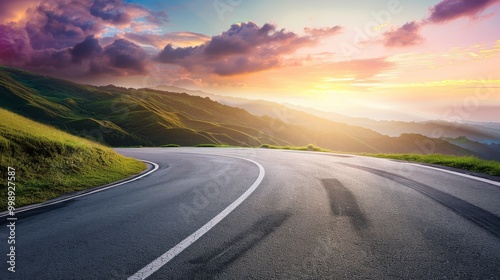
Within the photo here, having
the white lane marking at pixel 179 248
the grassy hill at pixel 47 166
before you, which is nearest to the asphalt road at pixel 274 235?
the white lane marking at pixel 179 248

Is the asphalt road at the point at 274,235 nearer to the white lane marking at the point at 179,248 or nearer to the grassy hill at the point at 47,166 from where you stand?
the white lane marking at the point at 179,248

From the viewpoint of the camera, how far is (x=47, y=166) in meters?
10.1

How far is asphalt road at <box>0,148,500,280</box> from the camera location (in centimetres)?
309

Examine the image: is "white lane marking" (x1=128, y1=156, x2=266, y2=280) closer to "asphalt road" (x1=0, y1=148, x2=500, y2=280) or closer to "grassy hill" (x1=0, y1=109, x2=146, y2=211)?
"asphalt road" (x1=0, y1=148, x2=500, y2=280)

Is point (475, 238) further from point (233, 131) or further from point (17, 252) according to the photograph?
point (233, 131)

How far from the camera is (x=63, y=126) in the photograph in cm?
12975

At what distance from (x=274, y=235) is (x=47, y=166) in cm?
984

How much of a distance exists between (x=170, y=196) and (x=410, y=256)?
5.29 metres

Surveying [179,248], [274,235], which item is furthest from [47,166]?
[274,235]

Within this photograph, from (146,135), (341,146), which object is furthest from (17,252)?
(341,146)

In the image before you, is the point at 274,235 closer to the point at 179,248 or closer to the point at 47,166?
the point at 179,248

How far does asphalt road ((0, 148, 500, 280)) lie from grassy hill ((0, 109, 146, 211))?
206cm

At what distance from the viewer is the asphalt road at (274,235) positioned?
122 inches

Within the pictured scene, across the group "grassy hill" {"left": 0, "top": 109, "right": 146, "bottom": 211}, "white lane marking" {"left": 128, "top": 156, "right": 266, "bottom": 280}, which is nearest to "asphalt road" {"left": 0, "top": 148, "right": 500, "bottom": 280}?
"white lane marking" {"left": 128, "top": 156, "right": 266, "bottom": 280}
